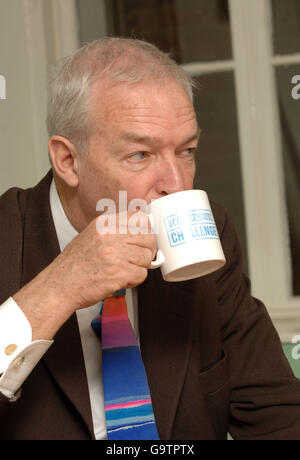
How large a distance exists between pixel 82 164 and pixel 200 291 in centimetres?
35

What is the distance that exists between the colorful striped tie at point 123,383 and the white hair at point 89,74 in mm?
340

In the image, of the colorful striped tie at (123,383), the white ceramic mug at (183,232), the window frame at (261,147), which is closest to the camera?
the white ceramic mug at (183,232)

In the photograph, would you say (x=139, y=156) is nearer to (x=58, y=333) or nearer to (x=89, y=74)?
(x=89, y=74)

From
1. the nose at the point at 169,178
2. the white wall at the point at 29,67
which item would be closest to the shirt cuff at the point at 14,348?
the nose at the point at 169,178

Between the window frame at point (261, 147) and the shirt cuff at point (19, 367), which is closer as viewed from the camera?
the shirt cuff at point (19, 367)

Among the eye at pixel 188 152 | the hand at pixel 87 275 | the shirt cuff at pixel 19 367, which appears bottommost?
the shirt cuff at pixel 19 367

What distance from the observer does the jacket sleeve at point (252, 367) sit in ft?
3.87

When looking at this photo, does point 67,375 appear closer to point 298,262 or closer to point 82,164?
point 82,164

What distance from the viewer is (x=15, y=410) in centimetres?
108

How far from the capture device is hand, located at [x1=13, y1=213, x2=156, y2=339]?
0.97 m

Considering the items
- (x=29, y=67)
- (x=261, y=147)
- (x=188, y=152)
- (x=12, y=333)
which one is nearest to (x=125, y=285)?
(x=12, y=333)

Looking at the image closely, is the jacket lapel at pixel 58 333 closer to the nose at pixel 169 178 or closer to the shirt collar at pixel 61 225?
the shirt collar at pixel 61 225

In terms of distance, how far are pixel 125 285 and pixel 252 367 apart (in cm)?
40
